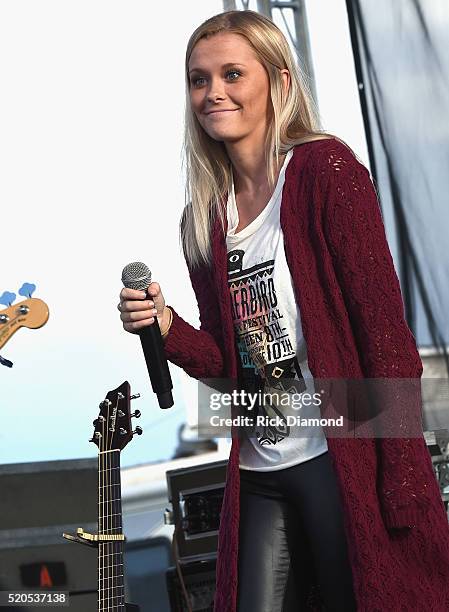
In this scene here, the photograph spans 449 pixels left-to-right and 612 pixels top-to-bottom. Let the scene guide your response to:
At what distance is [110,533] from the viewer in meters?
2.49

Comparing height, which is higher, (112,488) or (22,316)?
(22,316)

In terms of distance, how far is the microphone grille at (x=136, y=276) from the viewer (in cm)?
191

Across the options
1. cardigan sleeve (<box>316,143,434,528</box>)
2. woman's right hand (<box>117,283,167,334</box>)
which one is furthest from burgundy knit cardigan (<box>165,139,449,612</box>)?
woman's right hand (<box>117,283,167,334</box>)

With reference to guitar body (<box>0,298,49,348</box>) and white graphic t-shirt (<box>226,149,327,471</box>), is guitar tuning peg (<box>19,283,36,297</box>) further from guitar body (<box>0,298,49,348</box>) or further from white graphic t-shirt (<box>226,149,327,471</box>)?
white graphic t-shirt (<box>226,149,327,471</box>)

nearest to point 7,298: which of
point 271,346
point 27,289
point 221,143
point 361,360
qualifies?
point 27,289

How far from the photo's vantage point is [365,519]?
172 cm

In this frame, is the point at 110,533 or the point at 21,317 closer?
the point at 110,533

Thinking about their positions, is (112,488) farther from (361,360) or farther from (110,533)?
(361,360)

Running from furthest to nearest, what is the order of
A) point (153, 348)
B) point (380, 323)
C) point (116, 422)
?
1. point (116, 422)
2. point (153, 348)
3. point (380, 323)

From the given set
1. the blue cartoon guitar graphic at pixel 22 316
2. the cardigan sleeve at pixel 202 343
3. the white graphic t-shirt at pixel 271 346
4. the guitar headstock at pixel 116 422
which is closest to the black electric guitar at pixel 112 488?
the guitar headstock at pixel 116 422

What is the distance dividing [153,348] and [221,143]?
0.55 m

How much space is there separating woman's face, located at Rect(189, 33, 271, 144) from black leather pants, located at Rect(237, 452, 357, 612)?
672mm

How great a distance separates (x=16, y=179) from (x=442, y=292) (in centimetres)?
484

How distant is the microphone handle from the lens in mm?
1816
